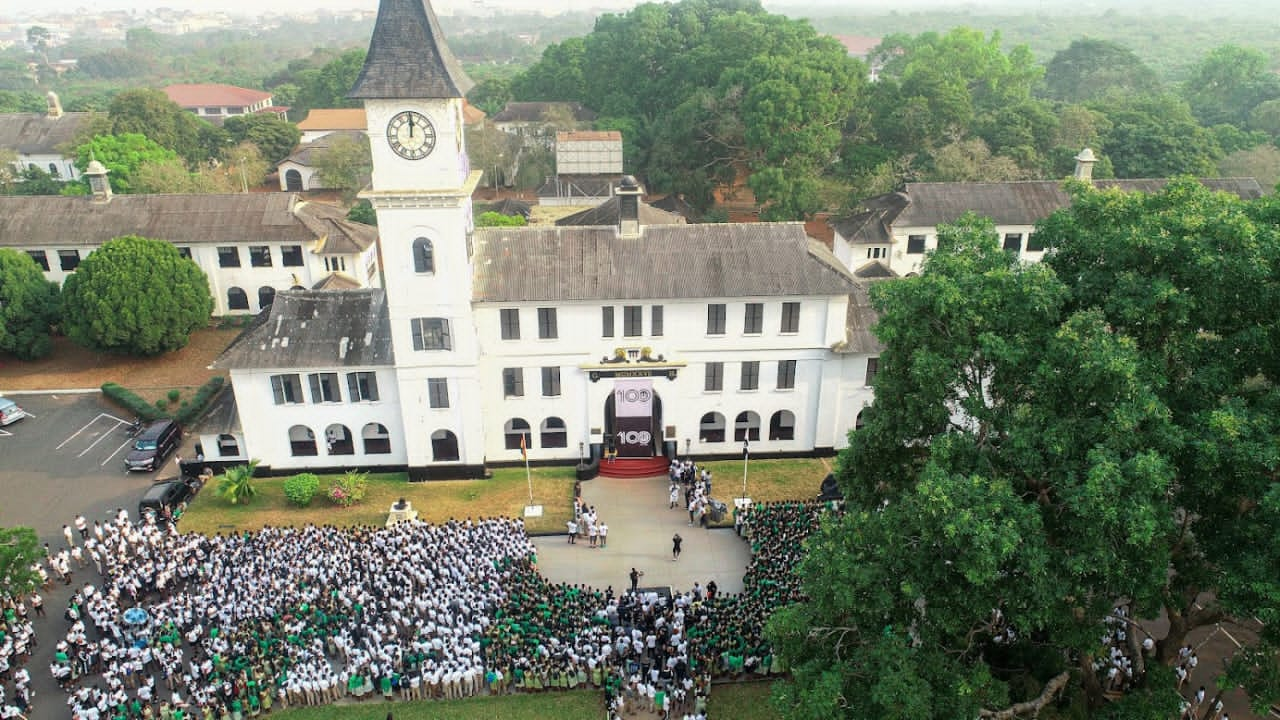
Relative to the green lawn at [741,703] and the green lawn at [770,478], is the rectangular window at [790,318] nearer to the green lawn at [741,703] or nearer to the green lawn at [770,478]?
the green lawn at [770,478]

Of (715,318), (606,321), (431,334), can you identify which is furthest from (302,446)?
(715,318)

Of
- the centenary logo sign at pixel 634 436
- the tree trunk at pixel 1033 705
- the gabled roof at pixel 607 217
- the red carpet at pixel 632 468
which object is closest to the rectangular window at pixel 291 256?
the gabled roof at pixel 607 217

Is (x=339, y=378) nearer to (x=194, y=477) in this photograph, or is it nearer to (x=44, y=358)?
(x=194, y=477)

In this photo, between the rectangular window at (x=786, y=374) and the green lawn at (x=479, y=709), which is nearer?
the green lawn at (x=479, y=709)

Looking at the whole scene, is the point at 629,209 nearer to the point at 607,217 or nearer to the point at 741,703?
the point at 607,217

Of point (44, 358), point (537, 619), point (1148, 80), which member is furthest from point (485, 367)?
point (1148, 80)

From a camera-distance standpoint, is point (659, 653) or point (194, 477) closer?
point (659, 653)
